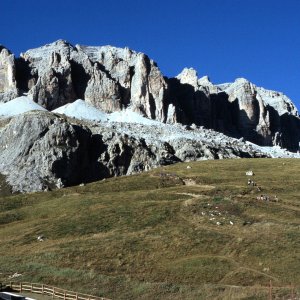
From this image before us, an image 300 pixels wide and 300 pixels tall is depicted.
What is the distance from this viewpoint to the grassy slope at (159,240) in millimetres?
55375

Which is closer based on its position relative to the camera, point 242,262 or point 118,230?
point 242,262

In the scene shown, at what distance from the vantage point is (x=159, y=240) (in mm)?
70875

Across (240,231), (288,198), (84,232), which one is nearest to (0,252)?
(84,232)

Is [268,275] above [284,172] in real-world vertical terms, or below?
below

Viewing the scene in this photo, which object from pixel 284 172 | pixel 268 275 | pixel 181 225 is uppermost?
pixel 284 172

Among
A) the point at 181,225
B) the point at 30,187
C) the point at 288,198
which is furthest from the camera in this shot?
the point at 30,187

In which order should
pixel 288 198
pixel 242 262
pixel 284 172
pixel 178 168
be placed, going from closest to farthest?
1. pixel 242 262
2. pixel 288 198
3. pixel 284 172
4. pixel 178 168

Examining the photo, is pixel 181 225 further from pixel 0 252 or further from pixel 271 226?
pixel 0 252

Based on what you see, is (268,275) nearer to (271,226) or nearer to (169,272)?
(169,272)

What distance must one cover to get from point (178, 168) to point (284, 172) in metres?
30.2

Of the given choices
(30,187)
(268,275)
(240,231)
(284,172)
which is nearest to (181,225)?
(240,231)

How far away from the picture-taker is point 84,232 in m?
79.9

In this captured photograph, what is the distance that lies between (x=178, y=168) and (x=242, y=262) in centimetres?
8792

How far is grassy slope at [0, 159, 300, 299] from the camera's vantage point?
5538 centimetres
